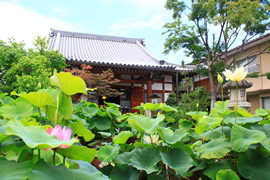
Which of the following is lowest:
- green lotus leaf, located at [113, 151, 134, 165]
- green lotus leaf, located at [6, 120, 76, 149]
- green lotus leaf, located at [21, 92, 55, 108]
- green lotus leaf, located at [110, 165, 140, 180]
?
green lotus leaf, located at [110, 165, 140, 180]

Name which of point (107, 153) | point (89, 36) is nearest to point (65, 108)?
point (107, 153)

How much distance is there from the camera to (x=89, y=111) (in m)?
1.69

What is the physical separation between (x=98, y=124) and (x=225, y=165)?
3.72 ft

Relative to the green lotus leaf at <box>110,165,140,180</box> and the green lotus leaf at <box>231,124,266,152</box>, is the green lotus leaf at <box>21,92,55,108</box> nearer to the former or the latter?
the green lotus leaf at <box>110,165,140,180</box>

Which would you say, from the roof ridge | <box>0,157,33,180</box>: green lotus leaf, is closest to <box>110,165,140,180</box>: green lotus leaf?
<box>0,157,33,180</box>: green lotus leaf

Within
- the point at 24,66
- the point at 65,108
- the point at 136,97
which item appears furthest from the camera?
the point at 136,97

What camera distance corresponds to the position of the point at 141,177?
2.73 feet

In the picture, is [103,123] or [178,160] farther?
[103,123]

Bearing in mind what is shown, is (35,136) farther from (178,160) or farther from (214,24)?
(214,24)

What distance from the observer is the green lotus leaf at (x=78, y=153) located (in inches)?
21.5

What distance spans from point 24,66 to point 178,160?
4.45 metres

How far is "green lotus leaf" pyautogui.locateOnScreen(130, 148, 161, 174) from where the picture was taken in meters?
0.75

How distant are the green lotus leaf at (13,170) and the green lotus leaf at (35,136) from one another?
6cm

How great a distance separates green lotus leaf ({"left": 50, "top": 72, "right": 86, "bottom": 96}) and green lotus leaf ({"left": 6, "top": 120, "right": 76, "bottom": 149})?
0.20m
